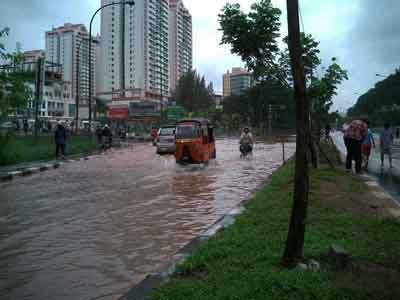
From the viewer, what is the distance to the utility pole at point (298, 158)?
182 inches

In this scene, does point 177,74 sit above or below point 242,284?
above

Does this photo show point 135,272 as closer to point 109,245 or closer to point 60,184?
point 109,245

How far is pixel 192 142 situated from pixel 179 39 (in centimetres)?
13009

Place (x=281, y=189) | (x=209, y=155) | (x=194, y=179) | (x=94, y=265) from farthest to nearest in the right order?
1. (x=209, y=155)
2. (x=194, y=179)
3. (x=281, y=189)
4. (x=94, y=265)

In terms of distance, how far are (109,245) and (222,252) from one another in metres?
2.12

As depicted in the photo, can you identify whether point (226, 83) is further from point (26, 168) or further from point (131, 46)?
point (26, 168)

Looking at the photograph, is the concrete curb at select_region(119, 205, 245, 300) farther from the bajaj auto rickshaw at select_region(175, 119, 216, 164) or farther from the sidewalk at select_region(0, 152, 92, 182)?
the bajaj auto rickshaw at select_region(175, 119, 216, 164)

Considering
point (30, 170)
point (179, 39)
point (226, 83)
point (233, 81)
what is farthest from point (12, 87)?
point (179, 39)

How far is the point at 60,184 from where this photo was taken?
44.4 ft

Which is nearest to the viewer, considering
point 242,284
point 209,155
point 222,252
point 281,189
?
point 242,284

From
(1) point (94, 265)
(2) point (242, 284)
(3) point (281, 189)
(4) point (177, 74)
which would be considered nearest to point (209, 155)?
(3) point (281, 189)

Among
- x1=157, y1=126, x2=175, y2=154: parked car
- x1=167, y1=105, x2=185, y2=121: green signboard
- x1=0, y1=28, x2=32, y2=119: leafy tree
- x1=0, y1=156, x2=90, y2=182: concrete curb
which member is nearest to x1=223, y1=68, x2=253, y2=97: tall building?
x1=167, y1=105, x2=185, y2=121: green signboard

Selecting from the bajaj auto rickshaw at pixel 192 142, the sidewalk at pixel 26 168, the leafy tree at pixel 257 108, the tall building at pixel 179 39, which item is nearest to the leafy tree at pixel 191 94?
the leafy tree at pixel 257 108

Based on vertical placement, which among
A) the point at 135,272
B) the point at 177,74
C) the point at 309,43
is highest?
the point at 177,74
